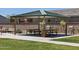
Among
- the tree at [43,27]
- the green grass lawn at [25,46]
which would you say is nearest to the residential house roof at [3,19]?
the green grass lawn at [25,46]

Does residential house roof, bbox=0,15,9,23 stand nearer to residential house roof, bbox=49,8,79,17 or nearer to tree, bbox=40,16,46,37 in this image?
tree, bbox=40,16,46,37

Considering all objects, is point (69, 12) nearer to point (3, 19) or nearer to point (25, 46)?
point (25, 46)

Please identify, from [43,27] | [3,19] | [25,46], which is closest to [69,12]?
[43,27]

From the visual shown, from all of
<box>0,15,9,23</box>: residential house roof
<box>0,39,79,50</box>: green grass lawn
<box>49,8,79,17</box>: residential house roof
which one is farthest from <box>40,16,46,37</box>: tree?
<box>0,15,9,23</box>: residential house roof

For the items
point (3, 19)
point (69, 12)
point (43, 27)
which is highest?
point (69, 12)

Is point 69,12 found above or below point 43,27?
above

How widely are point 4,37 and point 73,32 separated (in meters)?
2.31

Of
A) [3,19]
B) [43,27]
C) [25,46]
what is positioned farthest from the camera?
[43,27]

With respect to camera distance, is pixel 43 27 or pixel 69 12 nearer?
pixel 69 12

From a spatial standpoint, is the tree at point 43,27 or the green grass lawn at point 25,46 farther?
the tree at point 43,27

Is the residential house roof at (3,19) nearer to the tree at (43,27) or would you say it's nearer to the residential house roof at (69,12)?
the tree at (43,27)

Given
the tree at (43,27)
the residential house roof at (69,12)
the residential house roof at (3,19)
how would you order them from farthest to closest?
the tree at (43,27) → the residential house roof at (3,19) → the residential house roof at (69,12)
